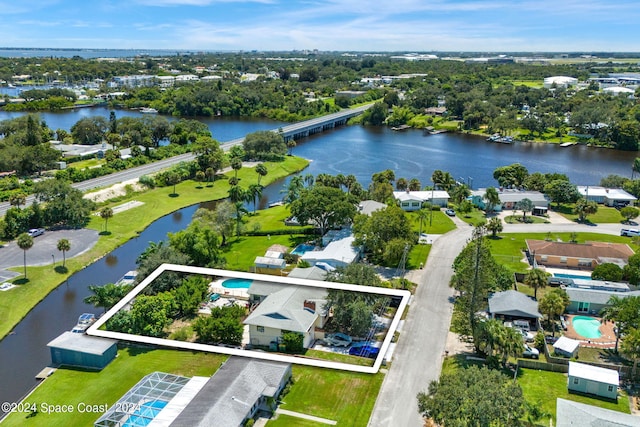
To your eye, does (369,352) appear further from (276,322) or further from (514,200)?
(514,200)

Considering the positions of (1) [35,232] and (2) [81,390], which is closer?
(2) [81,390]

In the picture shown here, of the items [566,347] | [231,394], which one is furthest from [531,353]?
[231,394]

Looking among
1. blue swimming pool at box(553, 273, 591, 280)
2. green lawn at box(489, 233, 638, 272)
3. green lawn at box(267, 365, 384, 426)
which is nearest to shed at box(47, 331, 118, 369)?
green lawn at box(267, 365, 384, 426)

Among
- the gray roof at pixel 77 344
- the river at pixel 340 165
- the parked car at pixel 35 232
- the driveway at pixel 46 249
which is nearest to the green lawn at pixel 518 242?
the river at pixel 340 165

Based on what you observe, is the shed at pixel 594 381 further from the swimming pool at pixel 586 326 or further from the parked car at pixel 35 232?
the parked car at pixel 35 232

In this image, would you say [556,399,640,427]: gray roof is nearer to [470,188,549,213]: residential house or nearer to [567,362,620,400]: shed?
[567,362,620,400]: shed
